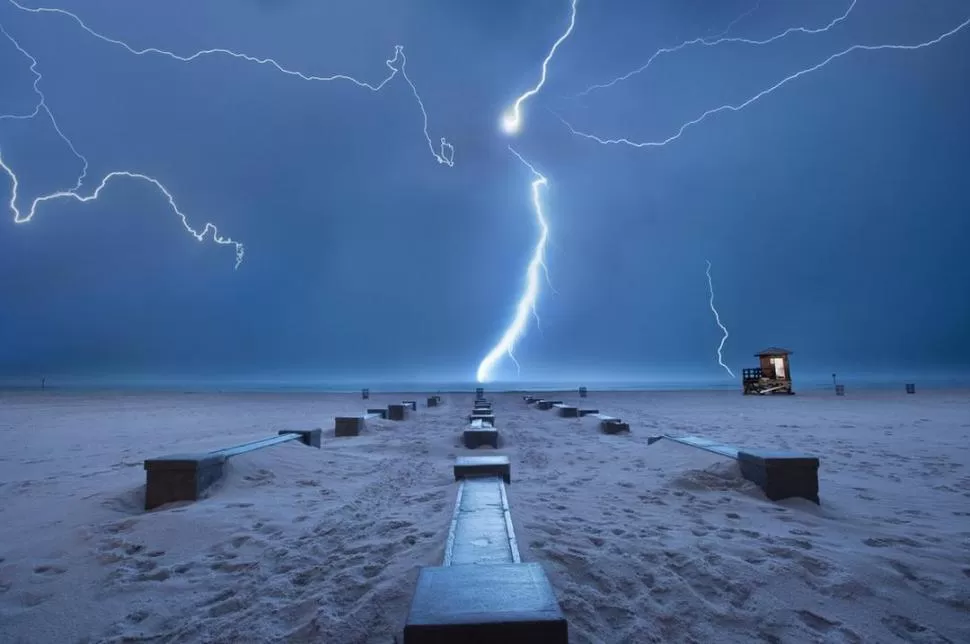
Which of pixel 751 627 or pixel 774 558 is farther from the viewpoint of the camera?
pixel 774 558

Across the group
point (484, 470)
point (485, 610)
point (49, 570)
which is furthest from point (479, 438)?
point (485, 610)

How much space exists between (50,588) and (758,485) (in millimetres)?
6481

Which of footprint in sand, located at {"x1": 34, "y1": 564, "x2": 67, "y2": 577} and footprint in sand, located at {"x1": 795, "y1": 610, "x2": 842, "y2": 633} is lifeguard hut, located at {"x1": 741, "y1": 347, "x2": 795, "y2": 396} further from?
footprint in sand, located at {"x1": 34, "y1": 564, "x2": 67, "y2": 577}

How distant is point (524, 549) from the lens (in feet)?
10.9

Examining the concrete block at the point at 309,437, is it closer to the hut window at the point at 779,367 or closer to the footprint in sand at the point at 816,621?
the footprint in sand at the point at 816,621

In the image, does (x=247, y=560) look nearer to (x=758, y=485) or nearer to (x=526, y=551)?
(x=526, y=551)

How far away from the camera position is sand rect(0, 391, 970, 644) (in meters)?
2.60

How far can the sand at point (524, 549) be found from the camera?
260 centimetres

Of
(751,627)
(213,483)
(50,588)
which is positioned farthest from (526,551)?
(213,483)

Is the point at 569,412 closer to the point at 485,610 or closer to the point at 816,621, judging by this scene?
the point at 816,621

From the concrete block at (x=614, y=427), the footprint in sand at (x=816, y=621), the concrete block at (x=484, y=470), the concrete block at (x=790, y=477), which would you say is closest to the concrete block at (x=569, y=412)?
the concrete block at (x=614, y=427)

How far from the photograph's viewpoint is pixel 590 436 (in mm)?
10711

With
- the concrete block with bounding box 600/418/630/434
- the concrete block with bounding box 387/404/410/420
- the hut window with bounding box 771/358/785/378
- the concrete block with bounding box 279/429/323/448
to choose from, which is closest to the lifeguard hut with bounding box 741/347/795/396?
the hut window with bounding box 771/358/785/378

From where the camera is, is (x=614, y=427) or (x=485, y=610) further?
(x=614, y=427)
